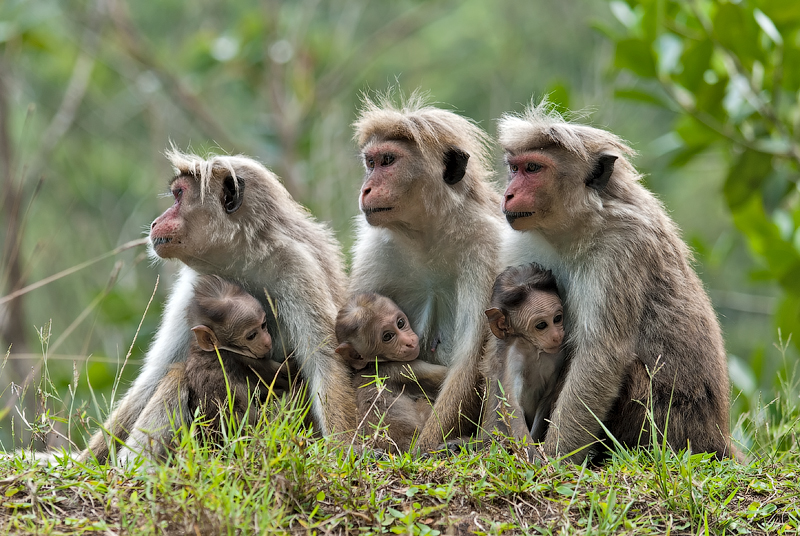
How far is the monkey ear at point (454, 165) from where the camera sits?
19.9ft

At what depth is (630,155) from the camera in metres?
5.88

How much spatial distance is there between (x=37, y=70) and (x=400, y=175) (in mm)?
17331

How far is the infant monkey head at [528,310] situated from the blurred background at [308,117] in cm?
133

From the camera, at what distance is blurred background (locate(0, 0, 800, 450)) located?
7.77m

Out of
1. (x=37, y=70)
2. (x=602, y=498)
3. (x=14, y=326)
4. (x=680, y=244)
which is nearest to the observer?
(x=602, y=498)

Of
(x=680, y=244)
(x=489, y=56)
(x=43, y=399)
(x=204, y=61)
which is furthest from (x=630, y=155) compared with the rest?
(x=489, y=56)

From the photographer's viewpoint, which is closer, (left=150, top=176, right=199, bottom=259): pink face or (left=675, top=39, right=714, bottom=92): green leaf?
(left=150, top=176, right=199, bottom=259): pink face

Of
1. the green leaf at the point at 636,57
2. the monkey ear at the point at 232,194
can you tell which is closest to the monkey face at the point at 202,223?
the monkey ear at the point at 232,194

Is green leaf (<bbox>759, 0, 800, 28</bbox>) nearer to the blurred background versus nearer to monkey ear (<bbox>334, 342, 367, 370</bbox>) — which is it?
the blurred background

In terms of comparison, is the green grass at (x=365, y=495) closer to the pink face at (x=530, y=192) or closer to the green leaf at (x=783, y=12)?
the pink face at (x=530, y=192)

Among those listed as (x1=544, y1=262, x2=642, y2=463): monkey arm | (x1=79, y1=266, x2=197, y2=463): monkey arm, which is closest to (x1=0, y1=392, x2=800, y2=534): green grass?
(x1=544, y1=262, x2=642, y2=463): monkey arm

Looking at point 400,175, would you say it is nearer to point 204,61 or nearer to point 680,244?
point 680,244

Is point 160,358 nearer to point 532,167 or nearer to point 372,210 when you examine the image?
point 372,210

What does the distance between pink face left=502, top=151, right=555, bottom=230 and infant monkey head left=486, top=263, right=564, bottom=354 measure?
1.14ft
